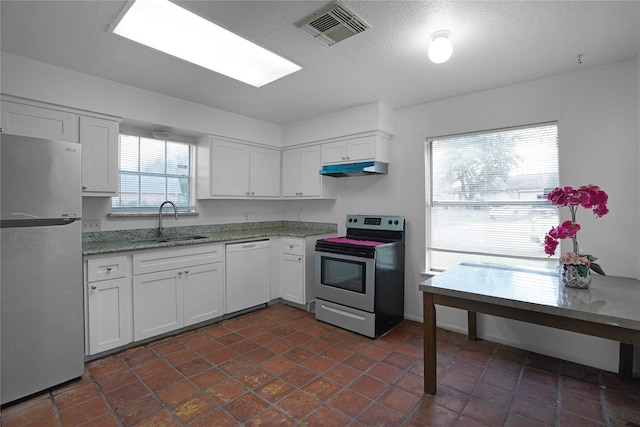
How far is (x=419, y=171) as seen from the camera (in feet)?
11.5

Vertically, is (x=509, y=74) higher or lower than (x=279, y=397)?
higher

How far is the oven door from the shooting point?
3.11 metres

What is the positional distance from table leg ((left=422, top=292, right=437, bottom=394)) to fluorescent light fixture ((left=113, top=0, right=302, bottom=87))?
213cm

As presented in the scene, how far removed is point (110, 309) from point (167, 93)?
83.9 inches

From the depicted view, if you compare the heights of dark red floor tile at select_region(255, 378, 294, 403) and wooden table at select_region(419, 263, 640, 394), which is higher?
wooden table at select_region(419, 263, 640, 394)

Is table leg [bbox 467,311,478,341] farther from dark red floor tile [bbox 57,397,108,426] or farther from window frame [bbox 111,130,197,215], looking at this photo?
window frame [bbox 111,130,197,215]

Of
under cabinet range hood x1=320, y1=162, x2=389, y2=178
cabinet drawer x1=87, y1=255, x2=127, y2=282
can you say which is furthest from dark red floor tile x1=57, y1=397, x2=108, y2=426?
under cabinet range hood x1=320, y1=162, x2=389, y2=178

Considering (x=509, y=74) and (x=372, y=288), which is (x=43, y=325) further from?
(x=509, y=74)

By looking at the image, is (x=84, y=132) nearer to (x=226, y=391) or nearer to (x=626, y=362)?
(x=226, y=391)

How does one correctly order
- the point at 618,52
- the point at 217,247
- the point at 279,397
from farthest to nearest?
the point at 217,247 → the point at 618,52 → the point at 279,397

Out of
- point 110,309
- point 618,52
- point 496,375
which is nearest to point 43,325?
point 110,309

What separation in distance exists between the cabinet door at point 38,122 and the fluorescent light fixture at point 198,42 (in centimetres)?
108

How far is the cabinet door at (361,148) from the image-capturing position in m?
3.53

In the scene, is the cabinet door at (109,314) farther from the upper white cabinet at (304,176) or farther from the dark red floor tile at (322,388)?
the upper white cabinet at (304,176)
